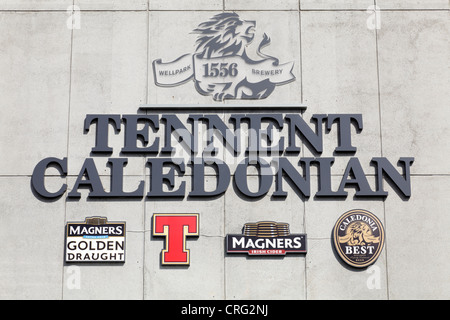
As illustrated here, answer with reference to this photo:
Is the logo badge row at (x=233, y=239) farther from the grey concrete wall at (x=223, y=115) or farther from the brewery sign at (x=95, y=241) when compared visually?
the grey concrete wall at (x=223, y=115)

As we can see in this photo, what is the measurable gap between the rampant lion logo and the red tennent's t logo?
2.47m

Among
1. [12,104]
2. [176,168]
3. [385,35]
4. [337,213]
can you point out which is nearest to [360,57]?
A: [385,35]

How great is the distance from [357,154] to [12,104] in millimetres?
6799

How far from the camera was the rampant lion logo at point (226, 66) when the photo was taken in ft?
42.0

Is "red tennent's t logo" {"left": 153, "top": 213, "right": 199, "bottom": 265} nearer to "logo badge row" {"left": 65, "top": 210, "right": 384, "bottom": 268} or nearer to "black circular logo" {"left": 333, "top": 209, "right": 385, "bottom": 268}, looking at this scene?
"logo badge row" {"left": 65, "top": 210, "right": 384, "bottom": 268}

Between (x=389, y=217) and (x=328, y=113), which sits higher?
(x=328, y=113)

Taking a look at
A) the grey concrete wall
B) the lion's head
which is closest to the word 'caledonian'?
the grey concrete wall

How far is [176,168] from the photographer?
12.5m

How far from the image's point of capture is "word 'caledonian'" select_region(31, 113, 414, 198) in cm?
1230

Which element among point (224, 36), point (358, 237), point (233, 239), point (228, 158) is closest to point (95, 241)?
point (233, 239)

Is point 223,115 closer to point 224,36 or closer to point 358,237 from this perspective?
point 224,36

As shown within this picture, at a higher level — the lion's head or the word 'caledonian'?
the lion's head

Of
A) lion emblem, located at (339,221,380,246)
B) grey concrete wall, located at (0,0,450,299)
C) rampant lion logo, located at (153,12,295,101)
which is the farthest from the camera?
rampant lion logo, located at (153,12,295,101)

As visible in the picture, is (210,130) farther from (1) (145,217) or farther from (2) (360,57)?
(2) (360,57)
